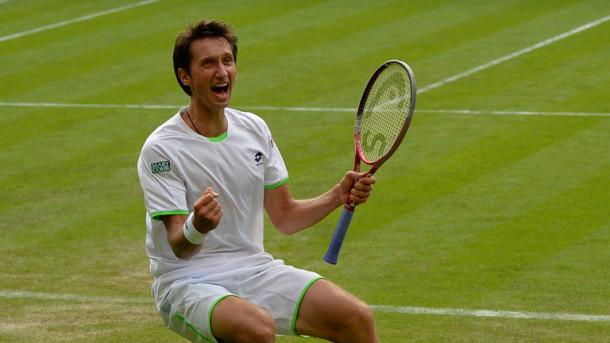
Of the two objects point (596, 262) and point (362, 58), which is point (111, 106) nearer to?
point (362, 58)

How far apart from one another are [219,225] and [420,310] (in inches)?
108

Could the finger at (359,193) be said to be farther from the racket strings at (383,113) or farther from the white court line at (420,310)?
the white court line at (420,310)

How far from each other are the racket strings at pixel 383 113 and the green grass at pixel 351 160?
1563mm

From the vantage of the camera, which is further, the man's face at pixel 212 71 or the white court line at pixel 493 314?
the white court line at pixel 493 314

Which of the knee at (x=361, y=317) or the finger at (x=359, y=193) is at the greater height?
the finger at (x=359, y=193)

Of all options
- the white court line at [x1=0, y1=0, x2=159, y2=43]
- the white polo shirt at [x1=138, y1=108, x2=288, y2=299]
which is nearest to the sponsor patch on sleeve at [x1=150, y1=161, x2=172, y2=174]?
the white polo shirt at [x1=138, y1=108, x2=288, y2=299]

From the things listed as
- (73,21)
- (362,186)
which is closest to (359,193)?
(362,186)

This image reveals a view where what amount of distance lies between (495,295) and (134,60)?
35.5 feet

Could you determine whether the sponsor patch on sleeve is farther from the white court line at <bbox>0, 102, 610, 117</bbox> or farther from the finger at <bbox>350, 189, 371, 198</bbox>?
the white court line at <bbox>0, 102, 610, 117</bbox>

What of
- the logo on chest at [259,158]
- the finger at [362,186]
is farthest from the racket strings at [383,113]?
the logo on chest at [259,158]

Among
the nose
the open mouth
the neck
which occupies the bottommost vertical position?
the neck

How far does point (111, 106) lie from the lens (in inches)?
675

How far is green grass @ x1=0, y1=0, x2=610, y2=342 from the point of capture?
10.0 metres

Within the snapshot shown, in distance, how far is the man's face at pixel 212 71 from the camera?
727 centimetres
